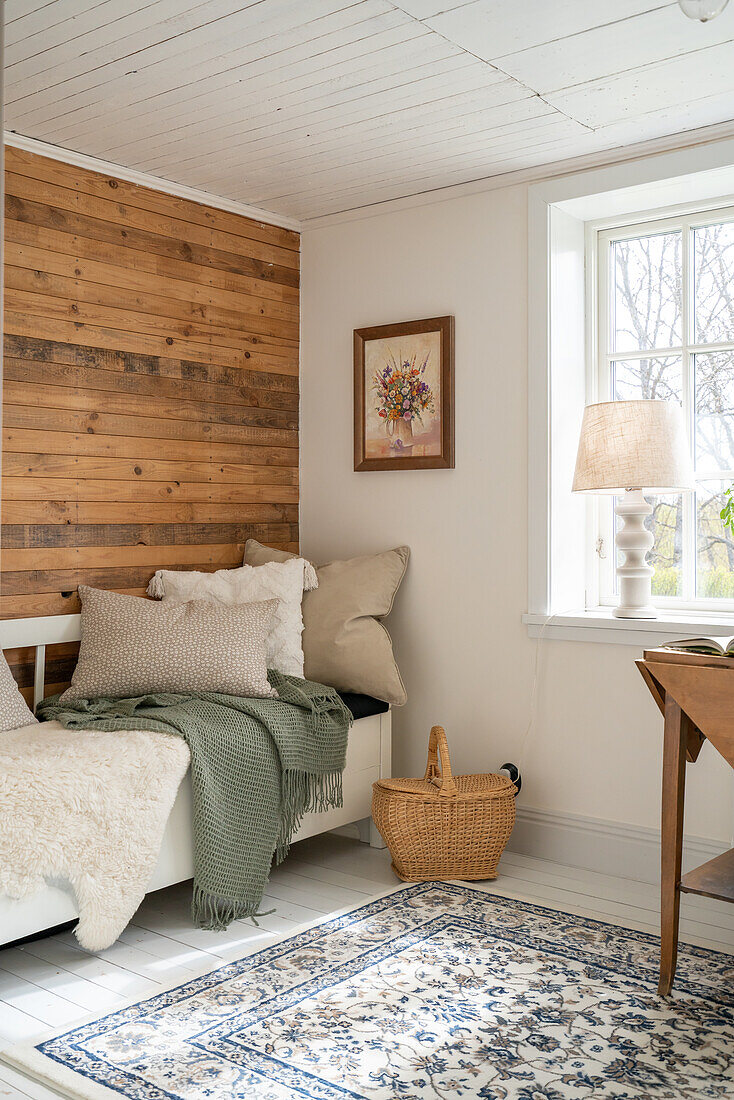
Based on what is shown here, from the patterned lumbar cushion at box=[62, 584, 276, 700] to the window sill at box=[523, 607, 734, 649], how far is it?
96 cm

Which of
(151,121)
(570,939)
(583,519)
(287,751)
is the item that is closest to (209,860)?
(287,751)

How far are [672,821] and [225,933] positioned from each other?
121cm

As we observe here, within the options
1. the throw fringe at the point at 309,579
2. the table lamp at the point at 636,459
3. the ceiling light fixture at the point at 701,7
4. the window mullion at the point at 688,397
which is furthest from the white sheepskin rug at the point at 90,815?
the ceiling light fixture at the point at 701,7

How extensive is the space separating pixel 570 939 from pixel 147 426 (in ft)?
6.85

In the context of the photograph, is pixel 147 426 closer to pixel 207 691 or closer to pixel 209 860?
pixel 207 691

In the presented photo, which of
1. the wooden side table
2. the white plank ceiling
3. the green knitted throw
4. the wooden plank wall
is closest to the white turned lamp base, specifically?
the wooden side table

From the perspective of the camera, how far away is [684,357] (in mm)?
3316

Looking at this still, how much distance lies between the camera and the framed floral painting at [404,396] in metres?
3.59

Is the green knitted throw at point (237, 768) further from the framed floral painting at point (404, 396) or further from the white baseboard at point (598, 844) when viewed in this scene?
the framed floral painting at point (404, 396)

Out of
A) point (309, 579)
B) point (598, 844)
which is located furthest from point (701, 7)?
point (598, 844)

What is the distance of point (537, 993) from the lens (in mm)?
2322

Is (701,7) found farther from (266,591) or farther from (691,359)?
(266,591)

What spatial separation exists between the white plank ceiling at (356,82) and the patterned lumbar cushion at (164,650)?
1435 mm

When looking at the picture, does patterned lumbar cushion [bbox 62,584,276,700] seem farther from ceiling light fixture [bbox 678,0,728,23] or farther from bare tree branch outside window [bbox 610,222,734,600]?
ceiling light fixture [bbox 678,0,728,23]
